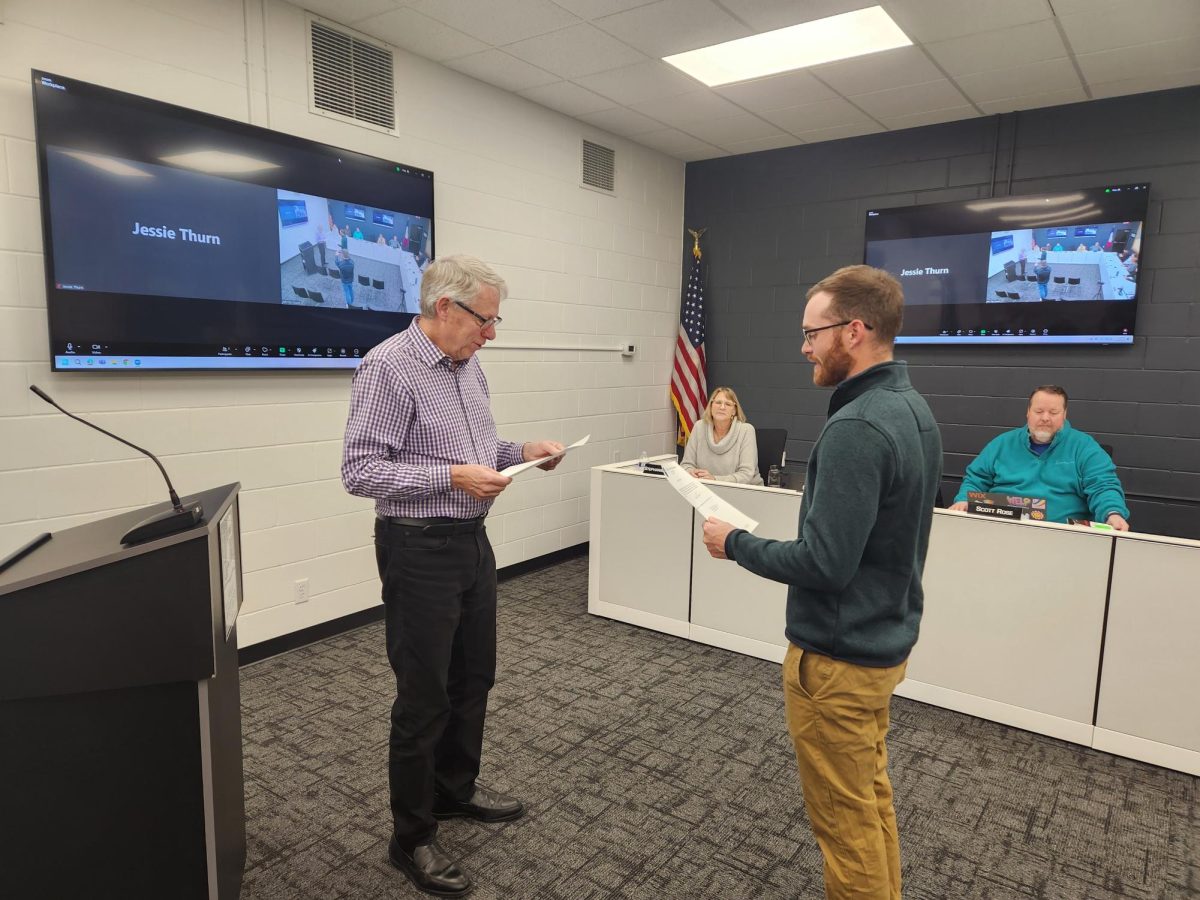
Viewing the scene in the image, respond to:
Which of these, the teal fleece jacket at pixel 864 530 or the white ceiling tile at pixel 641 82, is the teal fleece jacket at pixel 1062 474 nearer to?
the teal fleece jacket at pixel 864 530

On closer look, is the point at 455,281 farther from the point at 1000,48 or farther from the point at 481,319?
the point at 1000,48

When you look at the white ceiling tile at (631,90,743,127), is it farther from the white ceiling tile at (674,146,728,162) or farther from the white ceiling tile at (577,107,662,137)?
the white ceiling tile at (674,146,728,162)

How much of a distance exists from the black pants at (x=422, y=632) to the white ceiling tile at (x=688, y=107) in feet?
11.1

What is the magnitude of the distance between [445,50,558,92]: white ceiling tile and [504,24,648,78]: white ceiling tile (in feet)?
0.23

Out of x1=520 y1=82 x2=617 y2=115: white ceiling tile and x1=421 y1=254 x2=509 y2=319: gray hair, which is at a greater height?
x1=520 y1=82 x2=617 y2=115: white ceiling tile

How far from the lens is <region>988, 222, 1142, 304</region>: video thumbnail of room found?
4.16 metres

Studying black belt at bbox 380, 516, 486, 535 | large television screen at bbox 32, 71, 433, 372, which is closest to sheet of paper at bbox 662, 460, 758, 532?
black belt at bbox 380, 516, 486, 535

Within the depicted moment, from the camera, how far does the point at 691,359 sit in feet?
18.9

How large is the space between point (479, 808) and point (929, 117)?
4.59 metres

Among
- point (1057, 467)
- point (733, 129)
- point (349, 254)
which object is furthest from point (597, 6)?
point (1057, 467)

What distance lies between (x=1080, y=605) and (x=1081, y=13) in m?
2.50

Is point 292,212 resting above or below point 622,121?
below

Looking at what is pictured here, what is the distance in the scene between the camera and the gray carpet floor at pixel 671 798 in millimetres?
1979

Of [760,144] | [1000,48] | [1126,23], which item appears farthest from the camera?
[760,144]
